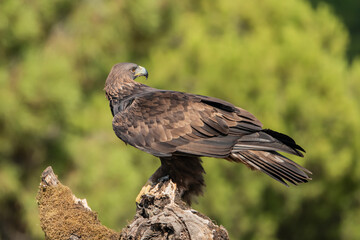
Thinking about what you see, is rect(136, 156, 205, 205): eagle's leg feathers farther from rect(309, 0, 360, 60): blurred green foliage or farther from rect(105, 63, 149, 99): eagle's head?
rect(309, 0, 360, 60): blurred green foliage

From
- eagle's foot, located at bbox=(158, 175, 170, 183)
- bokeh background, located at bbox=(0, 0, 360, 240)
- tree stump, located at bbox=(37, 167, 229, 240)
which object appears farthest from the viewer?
bokeh background, located at bbox=(0, 0, 360, 240)

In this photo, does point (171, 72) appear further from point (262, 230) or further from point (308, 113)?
point (262, 230)

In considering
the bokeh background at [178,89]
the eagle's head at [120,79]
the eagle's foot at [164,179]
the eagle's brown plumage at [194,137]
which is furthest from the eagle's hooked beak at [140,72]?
the bokeh background at [178,89]

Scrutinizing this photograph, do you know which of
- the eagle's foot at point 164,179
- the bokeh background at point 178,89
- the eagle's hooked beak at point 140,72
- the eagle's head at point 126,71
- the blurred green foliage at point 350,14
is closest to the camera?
the eagle's foot at point 164,179

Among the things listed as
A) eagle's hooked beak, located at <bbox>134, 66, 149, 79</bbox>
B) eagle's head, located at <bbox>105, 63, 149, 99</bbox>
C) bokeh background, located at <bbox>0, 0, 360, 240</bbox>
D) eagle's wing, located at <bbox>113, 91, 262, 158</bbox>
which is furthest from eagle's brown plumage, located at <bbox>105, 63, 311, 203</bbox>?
bokeh background, located at <bbox>0, 0, 360, 240</bbox>

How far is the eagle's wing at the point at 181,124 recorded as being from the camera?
7148 mm

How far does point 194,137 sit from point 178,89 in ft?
57.4

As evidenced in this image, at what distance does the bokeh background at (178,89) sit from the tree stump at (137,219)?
1310 centimetres

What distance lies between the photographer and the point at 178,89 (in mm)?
24719

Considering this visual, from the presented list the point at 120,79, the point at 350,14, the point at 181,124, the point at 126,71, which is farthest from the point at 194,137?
the point at 350,14

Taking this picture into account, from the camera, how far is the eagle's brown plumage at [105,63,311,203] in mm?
7008

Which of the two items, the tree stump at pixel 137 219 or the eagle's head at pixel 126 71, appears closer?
the tree stump at pixel 137 219

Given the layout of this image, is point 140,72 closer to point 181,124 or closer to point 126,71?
point 126,71

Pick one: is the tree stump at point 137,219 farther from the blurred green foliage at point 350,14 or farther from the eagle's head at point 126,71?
the blurred green foliage at point 350,14
